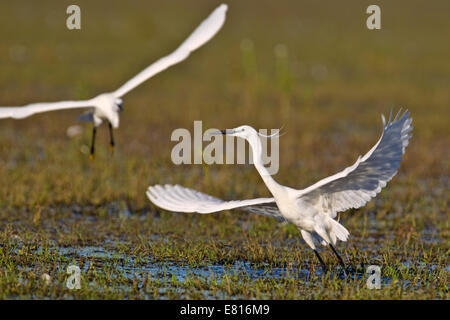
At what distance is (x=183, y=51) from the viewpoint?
934 centimetres

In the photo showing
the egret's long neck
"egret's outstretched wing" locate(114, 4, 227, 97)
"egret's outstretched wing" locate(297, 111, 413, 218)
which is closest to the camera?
"egret's outstretched wing" locate(297, 111, 413, 218)

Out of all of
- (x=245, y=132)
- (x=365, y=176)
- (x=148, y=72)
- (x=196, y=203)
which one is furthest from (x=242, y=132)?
(x=148, y=72)

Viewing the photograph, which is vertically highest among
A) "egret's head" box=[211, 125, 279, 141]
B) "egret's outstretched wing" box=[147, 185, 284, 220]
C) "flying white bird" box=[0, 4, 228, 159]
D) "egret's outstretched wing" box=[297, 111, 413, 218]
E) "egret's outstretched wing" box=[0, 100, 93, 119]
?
"flying white bird" box=[0, 4, 228, 159]

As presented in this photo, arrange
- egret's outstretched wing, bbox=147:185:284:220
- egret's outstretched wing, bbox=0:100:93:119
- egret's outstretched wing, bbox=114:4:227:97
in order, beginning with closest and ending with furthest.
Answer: egret's outstretched wing, bbox=147:185:284:220, egret's outstretched wing, bbox=0:100:93:119, egret's outstretched wing, bbox=114:4:227:97

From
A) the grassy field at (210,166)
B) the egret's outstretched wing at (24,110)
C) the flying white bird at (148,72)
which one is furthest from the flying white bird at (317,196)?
the flying white bird at (148,72)

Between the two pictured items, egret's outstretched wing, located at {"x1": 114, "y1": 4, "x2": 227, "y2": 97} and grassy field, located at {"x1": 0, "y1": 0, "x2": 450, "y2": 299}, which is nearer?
grassy field, located at {"x1": 0, "y1": 0, "x2": 450, "y2": 299}

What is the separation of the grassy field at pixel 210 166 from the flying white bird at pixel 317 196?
0.50m

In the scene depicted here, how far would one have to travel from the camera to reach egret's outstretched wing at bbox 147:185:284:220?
7426 mm

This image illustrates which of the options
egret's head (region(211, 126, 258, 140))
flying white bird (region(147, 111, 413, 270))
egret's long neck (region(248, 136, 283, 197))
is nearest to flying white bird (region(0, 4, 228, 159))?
flying white bird (region(147, 111, 413, 270))

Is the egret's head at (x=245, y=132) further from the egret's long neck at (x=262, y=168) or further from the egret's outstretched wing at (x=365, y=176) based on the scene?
the egret's outstretched wing at (x=365, y=176)

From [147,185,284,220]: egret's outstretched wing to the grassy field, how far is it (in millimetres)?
517

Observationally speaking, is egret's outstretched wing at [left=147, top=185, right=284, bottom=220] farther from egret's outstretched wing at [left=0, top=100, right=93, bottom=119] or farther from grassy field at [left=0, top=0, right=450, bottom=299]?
egret's outstretched wing at [left=0, top=100, right=93, bottom=119]

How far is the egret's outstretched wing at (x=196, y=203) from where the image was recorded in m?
7.43
